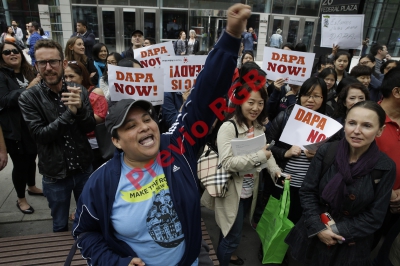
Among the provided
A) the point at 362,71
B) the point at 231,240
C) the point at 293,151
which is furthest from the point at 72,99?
the point at 362,71

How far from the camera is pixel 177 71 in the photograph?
353 centimetres

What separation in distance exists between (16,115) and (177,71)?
1.93 m

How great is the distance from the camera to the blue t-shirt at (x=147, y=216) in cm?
143

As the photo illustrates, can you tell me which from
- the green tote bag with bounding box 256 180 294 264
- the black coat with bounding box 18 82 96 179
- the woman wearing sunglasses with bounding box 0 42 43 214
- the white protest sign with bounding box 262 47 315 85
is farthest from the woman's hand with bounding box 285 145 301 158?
the woman wearing sunglasses with bounding box 0 42 43 214

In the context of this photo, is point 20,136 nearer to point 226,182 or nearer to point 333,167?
point 226,182

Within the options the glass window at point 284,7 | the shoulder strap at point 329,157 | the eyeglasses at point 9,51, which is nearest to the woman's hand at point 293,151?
the shoulder strap at point 329,157

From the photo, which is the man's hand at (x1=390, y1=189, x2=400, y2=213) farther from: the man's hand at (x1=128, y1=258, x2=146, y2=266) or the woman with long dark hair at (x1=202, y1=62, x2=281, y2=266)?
the man's hand at (x1=128, y1=258, x2=146, y2=266)

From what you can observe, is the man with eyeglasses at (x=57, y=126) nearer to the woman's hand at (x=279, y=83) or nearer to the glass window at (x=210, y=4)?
the woman's hand at (x=279, y=83)

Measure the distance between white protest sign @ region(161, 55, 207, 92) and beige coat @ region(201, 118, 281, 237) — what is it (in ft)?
4.39

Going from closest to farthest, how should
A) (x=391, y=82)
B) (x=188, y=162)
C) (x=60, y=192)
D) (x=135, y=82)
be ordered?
(x=188, y=162), (x=391, y=82), (x=60, y=192), (x=135, y=82)

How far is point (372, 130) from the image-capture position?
6.40ft

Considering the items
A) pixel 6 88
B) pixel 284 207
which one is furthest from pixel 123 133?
pixel 6 88

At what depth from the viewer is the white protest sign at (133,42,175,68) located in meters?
4.11

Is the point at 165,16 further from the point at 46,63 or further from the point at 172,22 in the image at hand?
the point at 46,63
